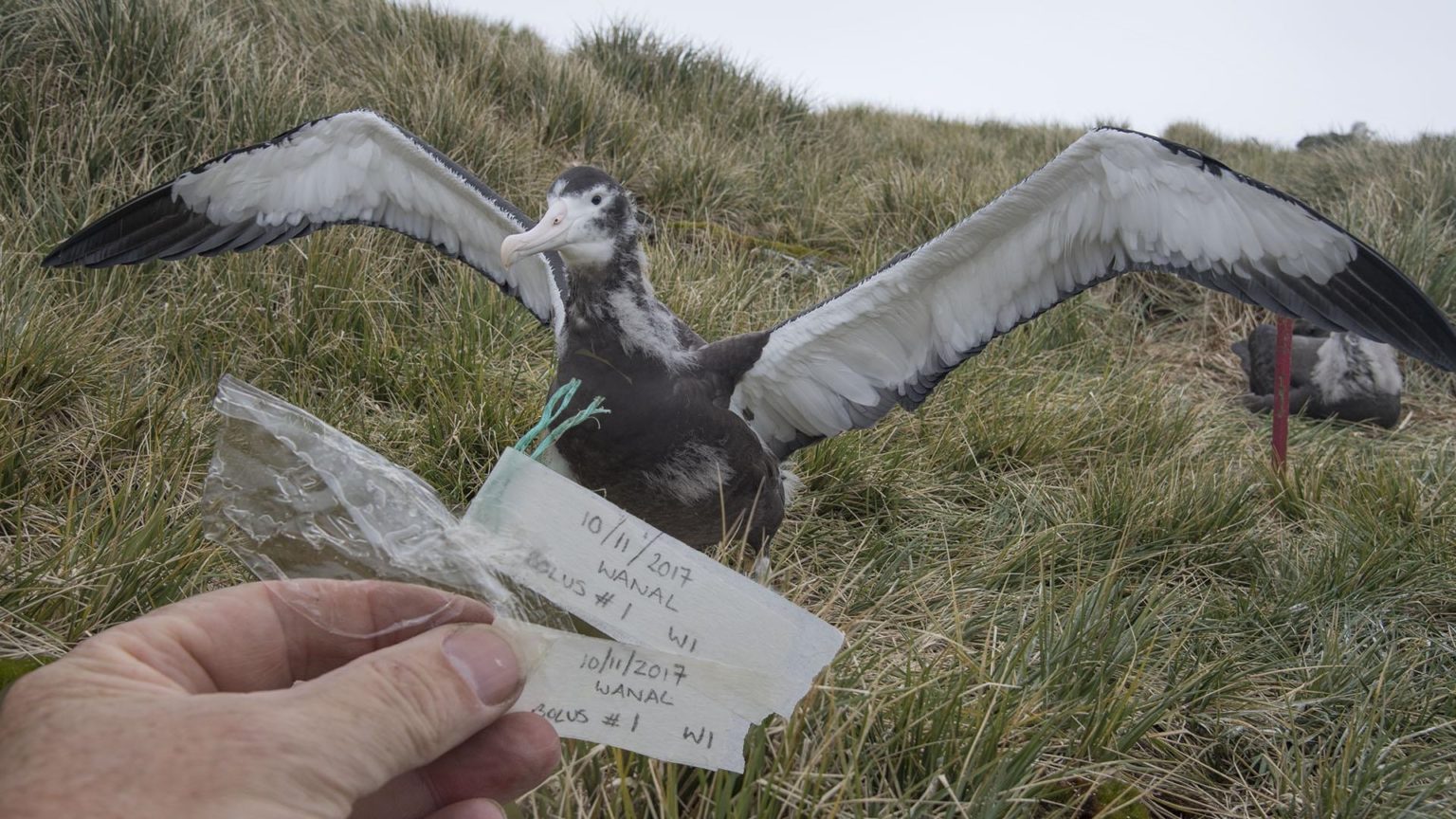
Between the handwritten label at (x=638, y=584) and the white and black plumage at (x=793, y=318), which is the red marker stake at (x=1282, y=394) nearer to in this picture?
the white and black plumage at (x=793, y=318)

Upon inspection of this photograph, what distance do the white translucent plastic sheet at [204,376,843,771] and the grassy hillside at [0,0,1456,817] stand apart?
677mm

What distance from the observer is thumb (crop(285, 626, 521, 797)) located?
100 cm

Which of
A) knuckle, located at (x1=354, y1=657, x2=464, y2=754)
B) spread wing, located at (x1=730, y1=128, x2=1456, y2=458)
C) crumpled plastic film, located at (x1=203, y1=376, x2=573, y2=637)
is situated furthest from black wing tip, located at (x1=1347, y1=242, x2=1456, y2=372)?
knuckle, located at (x1=354, y1=657, x2=464, y2=754)

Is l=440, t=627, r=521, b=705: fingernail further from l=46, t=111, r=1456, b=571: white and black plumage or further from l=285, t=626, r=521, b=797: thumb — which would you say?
l=46, t=111, r=1456, b=571: white and black plumage

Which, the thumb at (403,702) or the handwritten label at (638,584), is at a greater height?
the handwritten label at (638,584)

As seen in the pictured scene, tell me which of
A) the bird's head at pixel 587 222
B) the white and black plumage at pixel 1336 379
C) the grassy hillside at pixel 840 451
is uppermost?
the white and black plumage at pixel 1336 379

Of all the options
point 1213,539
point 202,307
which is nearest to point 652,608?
point 1213,539

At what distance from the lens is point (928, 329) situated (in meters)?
3.02

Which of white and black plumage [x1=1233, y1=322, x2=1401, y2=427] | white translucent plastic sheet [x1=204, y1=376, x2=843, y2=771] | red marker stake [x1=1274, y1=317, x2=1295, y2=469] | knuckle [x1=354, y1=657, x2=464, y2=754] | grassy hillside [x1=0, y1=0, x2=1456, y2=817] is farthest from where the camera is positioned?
white and black plumage [x1=1233, y1=322, x2=1401, y2=427]

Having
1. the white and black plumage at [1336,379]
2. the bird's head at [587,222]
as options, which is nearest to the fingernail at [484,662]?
the bird's head at [587,222]

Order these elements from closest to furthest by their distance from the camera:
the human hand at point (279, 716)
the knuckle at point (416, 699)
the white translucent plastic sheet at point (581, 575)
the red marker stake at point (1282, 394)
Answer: the human hand at point (279, 716)
the knuckle at point (416, 699)
the white translucent plastic sheet at point (581, 575)
the red marker stake at point (1282, 394)

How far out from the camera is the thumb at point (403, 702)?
1.00m

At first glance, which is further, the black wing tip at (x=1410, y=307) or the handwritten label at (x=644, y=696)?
the black wing tip at (x=1410, y=307)

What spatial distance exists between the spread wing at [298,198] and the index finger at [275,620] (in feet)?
6.29
